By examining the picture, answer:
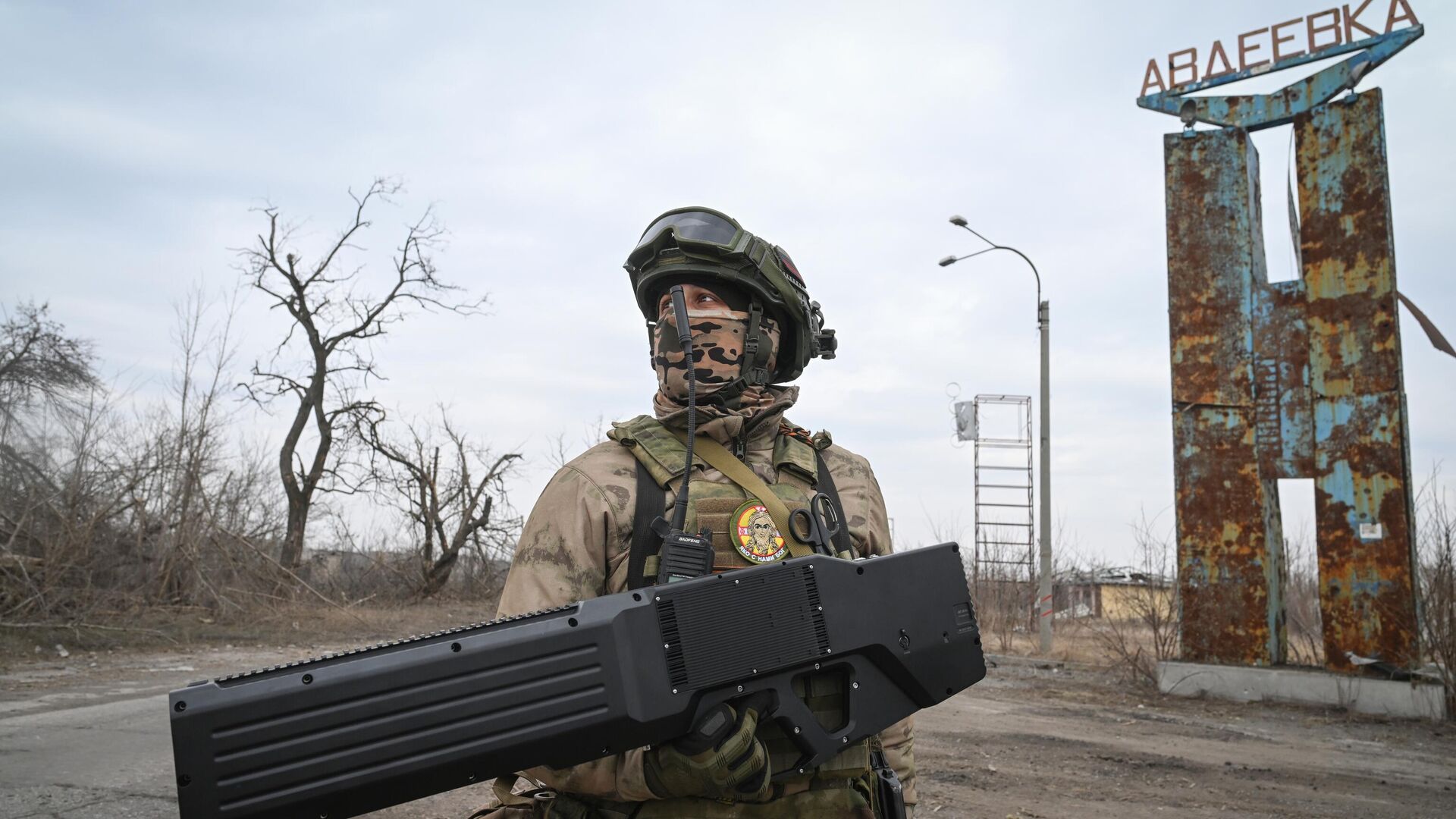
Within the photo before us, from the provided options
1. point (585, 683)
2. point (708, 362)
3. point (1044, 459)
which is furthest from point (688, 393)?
point (1044, 459)

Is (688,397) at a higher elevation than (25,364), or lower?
lower

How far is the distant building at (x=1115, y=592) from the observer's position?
34.9ft

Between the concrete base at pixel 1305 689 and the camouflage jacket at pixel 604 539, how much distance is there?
7665 mm

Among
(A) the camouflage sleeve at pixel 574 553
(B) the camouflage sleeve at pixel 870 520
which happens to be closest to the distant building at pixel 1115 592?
(B) the camouflage sleeve at pixel 870 520

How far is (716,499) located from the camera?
224cm

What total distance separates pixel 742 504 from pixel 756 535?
82 millimetres

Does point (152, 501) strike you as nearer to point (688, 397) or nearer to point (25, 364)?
point (25, 364)

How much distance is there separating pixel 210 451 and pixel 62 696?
244 inches

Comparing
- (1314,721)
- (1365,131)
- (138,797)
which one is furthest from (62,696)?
(1365,131)

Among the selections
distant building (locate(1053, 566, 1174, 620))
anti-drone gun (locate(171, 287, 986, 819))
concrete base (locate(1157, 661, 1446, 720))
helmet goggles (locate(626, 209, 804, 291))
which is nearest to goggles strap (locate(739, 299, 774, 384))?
helmet goggles (locate(626, 209, 804, 291))

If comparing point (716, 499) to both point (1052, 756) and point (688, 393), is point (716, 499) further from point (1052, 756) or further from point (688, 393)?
point (1052, 756)

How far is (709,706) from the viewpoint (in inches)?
73.6

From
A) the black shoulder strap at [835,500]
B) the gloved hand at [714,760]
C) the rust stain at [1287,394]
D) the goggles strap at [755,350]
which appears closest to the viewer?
the gloved hand at [714,760]

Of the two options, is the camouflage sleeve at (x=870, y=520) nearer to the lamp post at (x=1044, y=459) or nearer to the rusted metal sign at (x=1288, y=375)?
the rusted metal sign at (x=1288, y=375)
